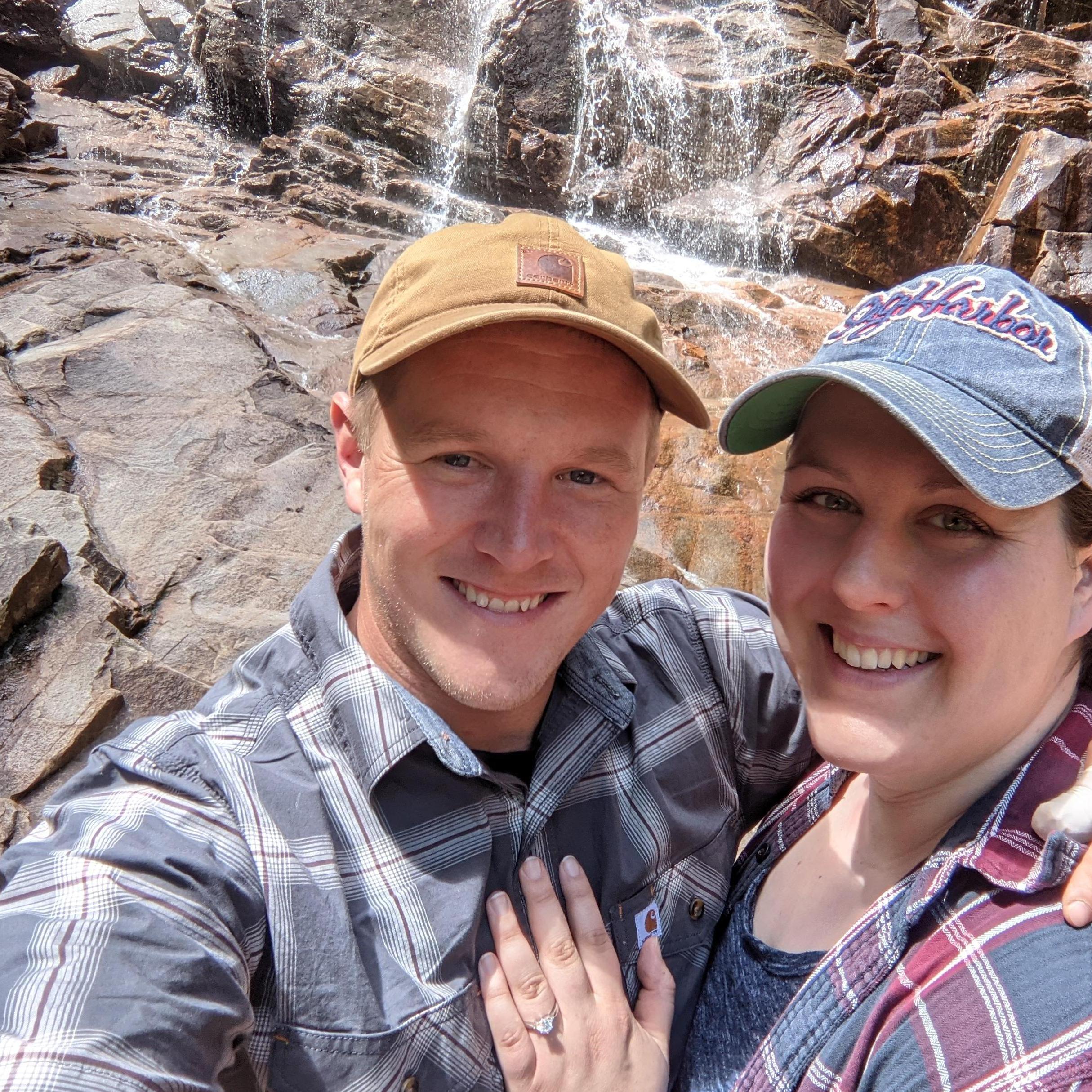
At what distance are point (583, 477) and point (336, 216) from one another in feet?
35.6

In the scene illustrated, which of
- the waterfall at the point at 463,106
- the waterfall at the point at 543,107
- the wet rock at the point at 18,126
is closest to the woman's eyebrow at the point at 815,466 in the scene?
the waterfall at the point at 543,107

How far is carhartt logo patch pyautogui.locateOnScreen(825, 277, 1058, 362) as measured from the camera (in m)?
1.41

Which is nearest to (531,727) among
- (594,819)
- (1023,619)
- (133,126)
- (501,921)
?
(594,819)

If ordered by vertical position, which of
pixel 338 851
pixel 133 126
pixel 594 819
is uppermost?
pixel 338 851

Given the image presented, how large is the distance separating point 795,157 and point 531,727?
12.9 metres

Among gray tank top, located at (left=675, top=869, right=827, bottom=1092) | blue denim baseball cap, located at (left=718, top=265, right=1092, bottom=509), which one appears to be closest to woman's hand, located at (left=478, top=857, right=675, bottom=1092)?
gray tank top, located at (left=675, top=869, right=827, bottom=1092)

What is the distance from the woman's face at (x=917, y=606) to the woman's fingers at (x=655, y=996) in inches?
22.4

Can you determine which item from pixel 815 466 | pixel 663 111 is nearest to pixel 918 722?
pixel 815 466

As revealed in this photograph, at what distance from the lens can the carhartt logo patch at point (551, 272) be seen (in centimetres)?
171

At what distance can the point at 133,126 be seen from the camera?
14.8 metres

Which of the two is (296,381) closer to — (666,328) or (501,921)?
(666,328)

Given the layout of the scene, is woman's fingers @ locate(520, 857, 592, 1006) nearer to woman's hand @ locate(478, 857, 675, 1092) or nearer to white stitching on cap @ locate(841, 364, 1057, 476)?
woman's hand @ locate(478, 857, 675, 1092)

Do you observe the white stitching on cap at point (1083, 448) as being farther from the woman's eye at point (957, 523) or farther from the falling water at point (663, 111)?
the falling water at point (663, 111)

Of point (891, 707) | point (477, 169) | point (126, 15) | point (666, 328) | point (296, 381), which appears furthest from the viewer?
point (126, 15)
